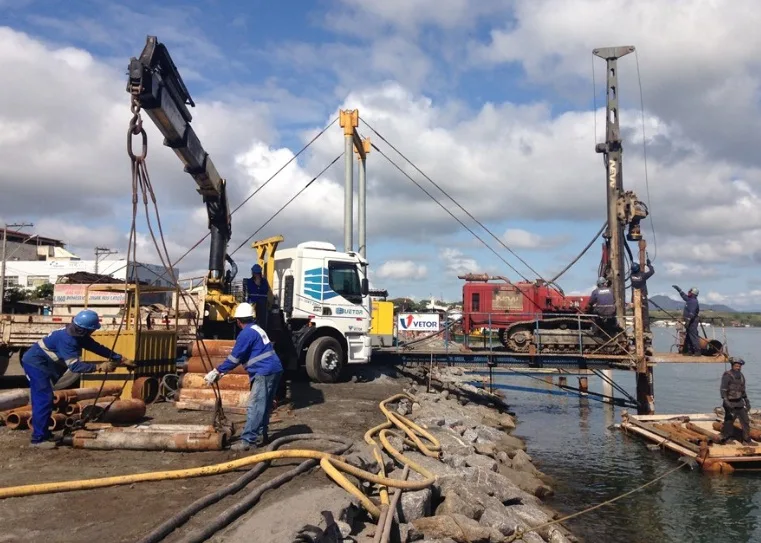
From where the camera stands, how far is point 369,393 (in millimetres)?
13312

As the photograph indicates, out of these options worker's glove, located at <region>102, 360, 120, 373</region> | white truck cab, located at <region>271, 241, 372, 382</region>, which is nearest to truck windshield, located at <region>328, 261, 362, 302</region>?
white truck cab, located at <region>271, 241, 372, 382</region>

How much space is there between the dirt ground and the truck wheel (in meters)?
4.48

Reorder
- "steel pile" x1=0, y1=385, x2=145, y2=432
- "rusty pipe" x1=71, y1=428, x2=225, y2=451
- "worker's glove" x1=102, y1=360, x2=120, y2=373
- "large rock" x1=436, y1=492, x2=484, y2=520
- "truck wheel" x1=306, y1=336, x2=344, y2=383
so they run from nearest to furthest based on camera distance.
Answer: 1. "large rock" x1=436, y1=492, x2=484, y2=520
2. "rusty pipe" x1=71, y1=428, x2=225, y2=451
3. "worker's glove" x1=102, y1=360, x2=120, y2=373
4. "steel pile" x1=0, y1=385, x2=145, y2=432
5. "truck wheel" x1=306, y1=336, x2=344, y2=383

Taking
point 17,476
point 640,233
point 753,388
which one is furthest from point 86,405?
point 753,388

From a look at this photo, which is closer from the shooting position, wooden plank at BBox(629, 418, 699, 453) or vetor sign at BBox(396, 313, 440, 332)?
wooden plank at BBox(629, 418, 699, 453)

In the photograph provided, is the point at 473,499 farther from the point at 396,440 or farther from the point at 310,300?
the point at 310,300

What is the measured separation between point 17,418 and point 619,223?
17423mm

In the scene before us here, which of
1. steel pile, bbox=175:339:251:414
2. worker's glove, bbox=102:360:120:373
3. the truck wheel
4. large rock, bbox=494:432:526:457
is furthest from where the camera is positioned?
the truck wheel

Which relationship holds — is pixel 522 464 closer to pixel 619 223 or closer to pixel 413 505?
pixel 413 505

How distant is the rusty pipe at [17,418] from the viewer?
8055 millimetres

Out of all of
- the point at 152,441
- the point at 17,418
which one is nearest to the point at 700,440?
the point at 152,441

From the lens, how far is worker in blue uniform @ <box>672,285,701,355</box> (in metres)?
16.9

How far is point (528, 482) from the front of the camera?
10516 mm

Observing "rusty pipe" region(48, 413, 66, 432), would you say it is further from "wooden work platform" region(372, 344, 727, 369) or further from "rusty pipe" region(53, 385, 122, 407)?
"wooden work platform" region(372, 344, 727, 369)
